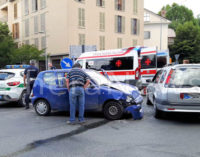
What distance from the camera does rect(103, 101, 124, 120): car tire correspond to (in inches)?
261

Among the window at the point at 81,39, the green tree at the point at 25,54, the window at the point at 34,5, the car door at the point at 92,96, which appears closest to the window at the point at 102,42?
the window at the point at 81,39

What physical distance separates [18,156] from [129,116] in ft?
12.5

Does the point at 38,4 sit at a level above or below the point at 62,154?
above

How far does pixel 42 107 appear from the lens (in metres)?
7.50

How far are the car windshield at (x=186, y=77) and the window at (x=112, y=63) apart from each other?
646cm

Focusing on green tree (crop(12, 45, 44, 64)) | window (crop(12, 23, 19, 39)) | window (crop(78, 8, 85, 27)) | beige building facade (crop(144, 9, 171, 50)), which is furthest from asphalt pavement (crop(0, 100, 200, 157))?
beige building facade (crop(144, 9, 171, 50))

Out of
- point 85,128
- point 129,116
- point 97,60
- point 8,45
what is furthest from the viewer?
point 8,45

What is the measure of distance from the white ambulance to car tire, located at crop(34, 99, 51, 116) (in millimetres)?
5880

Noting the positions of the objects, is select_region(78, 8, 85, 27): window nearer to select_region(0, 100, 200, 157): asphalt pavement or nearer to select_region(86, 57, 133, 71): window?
select_region(86, 57, 133, 71): window

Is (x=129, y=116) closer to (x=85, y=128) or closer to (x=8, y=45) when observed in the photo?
(x=85, y=128)

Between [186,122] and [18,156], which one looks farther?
[186,122]

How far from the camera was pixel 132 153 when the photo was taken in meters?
4.09

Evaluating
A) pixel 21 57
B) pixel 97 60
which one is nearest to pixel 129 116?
pixel 97 60

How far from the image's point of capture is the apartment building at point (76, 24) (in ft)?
88.5
